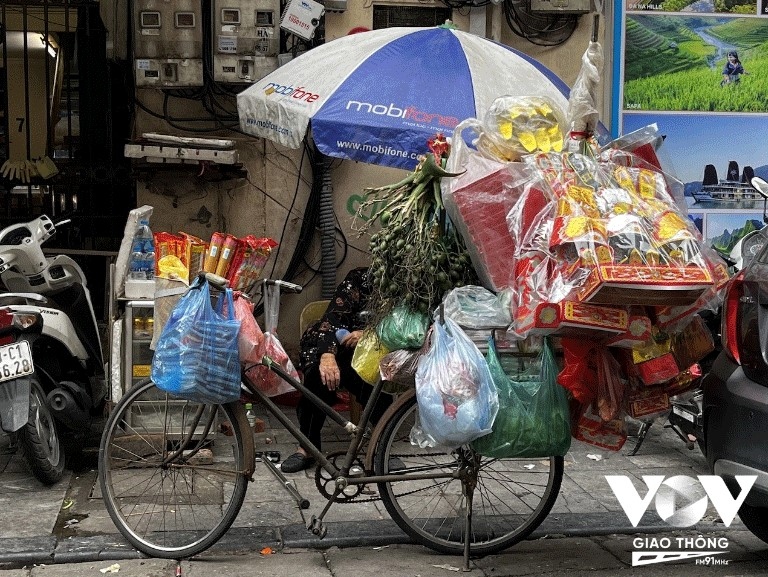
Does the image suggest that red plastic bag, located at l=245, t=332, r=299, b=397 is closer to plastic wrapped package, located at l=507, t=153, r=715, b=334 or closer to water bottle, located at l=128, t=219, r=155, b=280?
plastic wrapped package, located at l=507, t=153, r=715, b=334

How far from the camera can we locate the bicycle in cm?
450

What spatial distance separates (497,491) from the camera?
4961 mm

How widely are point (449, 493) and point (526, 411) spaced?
0.64m

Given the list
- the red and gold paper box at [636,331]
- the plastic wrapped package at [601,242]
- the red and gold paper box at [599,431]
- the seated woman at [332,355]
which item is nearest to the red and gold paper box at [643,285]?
the plastic wrapped package at [601,242]

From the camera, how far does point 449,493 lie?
4645 millimetres

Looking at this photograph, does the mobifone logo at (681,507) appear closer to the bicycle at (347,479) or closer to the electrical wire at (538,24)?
the bicycle at (347,479)

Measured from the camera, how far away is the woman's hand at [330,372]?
558cm

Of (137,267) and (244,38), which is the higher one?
(244,38)

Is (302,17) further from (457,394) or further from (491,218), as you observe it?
(457,394)

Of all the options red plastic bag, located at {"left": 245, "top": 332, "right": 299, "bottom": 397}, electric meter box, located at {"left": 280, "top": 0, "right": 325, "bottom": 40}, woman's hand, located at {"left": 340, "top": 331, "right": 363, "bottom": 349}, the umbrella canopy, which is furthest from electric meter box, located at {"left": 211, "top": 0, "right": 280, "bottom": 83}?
red plastic bag, located at {"left": 245, "top": 332, "right": 299, "bottom": 397}

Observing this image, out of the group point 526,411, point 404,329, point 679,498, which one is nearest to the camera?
point 526,411

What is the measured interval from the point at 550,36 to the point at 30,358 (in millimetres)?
4665

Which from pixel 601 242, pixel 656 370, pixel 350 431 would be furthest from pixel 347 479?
pixel 601 242

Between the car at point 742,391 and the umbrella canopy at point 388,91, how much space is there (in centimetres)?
202
